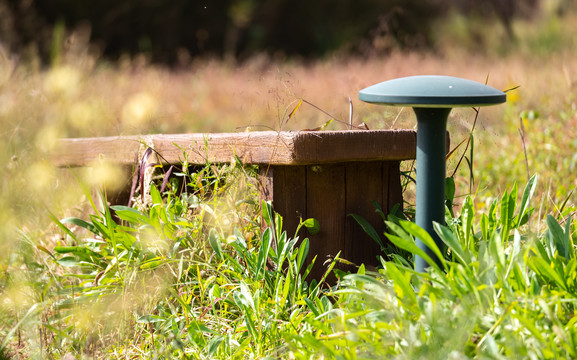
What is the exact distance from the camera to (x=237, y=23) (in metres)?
14.0

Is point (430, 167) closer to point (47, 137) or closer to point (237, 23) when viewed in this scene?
point (47, 137)

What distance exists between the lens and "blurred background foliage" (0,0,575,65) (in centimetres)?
1155

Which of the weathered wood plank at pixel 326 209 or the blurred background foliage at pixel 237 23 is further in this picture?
the blurred background foliage at pixel 237 23

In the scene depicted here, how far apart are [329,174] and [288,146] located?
22 cm

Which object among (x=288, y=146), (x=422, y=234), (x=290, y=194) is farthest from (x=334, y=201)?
(x=422, y=234)

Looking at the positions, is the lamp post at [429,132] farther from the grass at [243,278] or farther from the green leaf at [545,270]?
the green leaf at [545,270]

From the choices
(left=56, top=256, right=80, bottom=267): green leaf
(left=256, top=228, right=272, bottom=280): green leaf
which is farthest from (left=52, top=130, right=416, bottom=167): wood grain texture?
(left=56, top=256, right=80, bottom=267): green leaf

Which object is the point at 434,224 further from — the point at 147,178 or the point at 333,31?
the point at 333,31

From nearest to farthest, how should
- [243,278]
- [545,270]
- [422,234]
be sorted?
[545,270] < [422,234] < [243,278]

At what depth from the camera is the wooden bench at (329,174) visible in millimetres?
1849

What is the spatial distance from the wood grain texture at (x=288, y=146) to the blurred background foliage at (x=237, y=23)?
25.5ft

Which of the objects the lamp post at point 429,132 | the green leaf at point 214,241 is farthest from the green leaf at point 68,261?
the lamp post at point 429,132

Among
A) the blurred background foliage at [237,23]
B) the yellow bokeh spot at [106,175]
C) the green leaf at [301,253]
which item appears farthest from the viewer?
the blurred background foliage at [237,23]

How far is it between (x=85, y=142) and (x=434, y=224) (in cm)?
182
